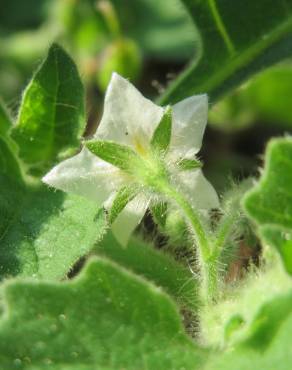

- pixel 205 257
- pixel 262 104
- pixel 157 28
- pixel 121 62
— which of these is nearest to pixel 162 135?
pixel 205 257

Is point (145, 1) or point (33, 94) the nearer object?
point (33, 94)

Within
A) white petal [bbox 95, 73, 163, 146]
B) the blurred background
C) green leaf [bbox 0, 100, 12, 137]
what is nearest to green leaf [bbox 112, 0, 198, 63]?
the blurred background

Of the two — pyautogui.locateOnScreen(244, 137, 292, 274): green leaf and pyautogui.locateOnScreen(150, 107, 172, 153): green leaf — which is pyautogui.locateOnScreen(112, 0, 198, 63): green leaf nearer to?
pyautogui.locateOnScreen(150, 107, 172, 153): green leaf

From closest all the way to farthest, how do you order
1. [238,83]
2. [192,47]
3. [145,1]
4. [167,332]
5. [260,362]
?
1. [260,362]
2. [167,332]
3. [238,83]
4. [192,47]
5. [145,1]

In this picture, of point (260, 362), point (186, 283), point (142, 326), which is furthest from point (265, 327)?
point (186, 283)

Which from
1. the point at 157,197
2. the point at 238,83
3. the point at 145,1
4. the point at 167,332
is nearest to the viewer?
the point at 167,332

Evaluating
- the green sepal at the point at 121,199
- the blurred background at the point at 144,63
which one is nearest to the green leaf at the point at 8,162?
the green sepal at the point at 121,199

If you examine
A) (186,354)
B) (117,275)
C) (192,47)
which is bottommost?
(192,47)

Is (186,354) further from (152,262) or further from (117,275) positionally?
(152,262)
